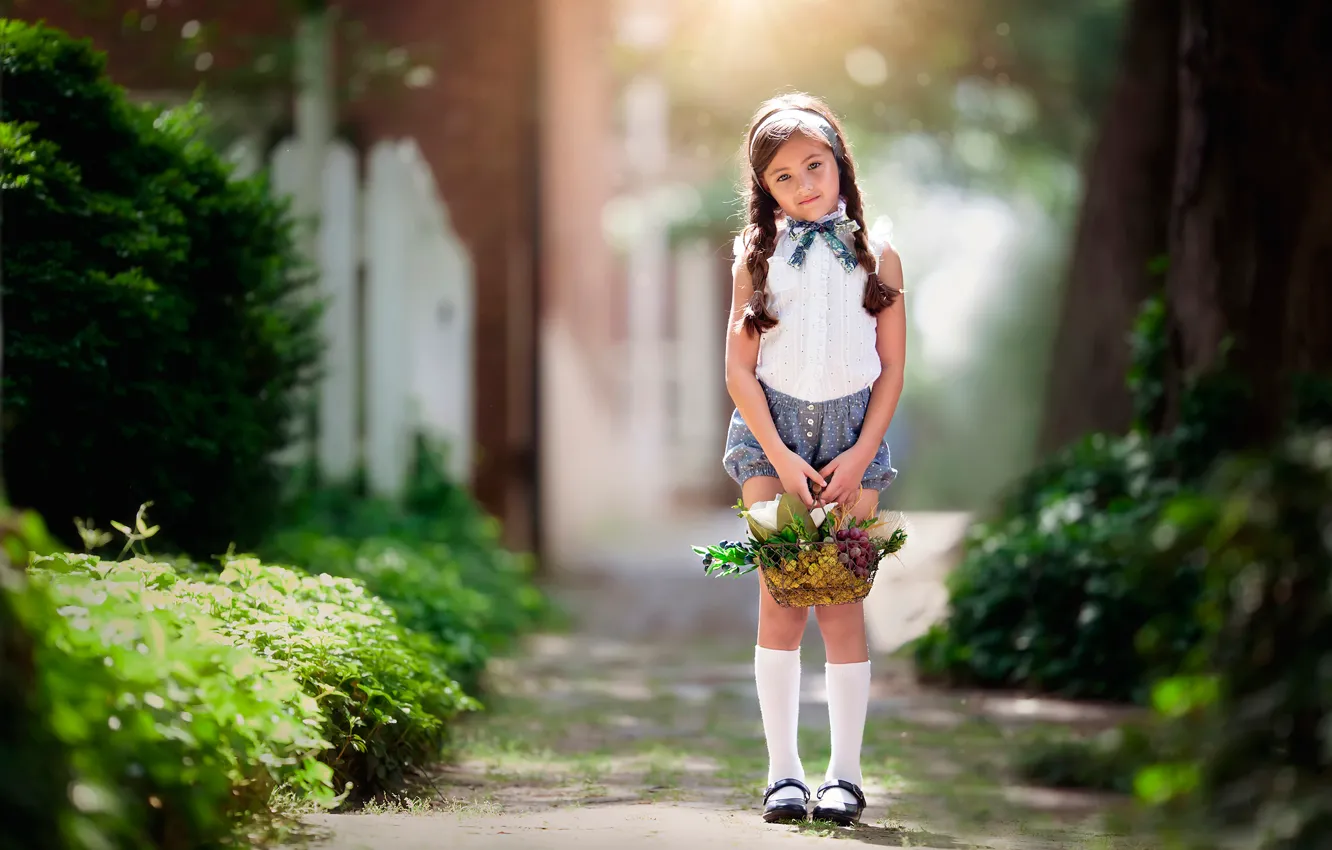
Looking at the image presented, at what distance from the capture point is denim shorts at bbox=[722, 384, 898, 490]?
3.74 meters

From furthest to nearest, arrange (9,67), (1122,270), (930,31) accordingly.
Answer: (930,31) → (1122,270) → (9,67)

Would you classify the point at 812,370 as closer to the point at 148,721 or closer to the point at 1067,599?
the point at 148,721

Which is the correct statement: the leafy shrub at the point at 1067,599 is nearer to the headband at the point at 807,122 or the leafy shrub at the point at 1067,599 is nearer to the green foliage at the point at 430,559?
the green foliage at the point at 430,559

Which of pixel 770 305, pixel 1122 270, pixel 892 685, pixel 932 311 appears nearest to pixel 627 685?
pixel 892 685

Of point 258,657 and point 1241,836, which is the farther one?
point 258,657

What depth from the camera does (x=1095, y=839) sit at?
3648mm

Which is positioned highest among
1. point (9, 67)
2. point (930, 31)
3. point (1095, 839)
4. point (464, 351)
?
point (930, 31)

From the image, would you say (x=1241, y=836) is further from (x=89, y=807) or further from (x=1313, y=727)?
(x=89, y=807)

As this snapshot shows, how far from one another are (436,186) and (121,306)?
6.26 meters

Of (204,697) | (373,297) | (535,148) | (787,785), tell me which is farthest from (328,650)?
(535,148)

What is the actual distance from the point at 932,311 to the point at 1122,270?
65.8 ft

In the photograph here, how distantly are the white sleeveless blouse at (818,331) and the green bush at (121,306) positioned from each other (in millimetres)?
1857

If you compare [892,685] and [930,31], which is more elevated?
[930,31]

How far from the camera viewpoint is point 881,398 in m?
3.72
